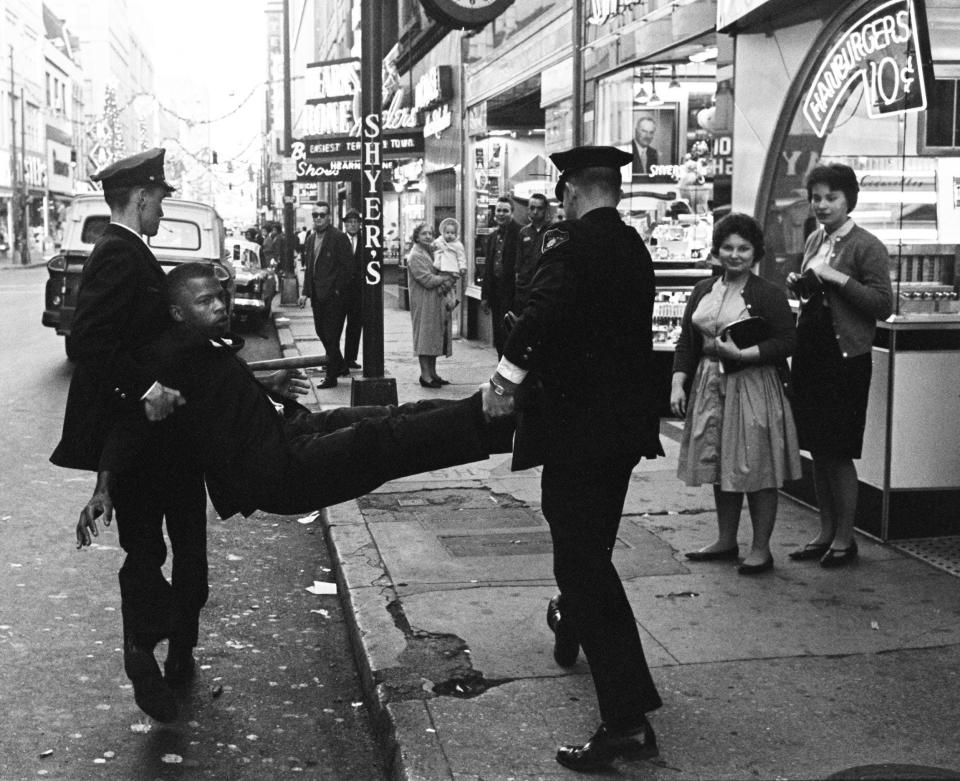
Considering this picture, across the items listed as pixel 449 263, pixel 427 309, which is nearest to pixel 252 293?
pixel 449 263

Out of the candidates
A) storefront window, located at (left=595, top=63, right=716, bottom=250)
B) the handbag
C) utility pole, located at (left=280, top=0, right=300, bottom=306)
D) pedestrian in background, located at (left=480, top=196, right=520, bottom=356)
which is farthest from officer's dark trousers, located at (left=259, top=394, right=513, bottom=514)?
utility pole, located at (left=280, top=0, right=300, bottom=306)

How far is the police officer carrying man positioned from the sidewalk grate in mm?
2726

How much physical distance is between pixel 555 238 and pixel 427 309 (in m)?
9.39

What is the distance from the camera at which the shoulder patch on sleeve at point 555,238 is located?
12.9ft

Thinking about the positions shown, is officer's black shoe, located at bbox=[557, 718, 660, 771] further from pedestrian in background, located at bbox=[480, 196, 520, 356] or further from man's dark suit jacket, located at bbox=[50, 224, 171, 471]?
pedestrian in background, located at bbox=[480, 196, 520, 356]

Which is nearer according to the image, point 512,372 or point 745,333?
point 512,372

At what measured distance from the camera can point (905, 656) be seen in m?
4.81

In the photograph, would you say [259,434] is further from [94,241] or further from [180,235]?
[180,235]

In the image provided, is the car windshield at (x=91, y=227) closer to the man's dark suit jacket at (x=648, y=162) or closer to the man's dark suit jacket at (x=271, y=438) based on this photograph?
the man's dark suit jacket at (x=648, y=162)

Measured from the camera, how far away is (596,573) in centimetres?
396

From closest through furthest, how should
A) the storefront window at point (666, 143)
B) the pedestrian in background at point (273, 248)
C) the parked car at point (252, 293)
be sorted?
the storefront window at point (666, 143) < the parked car at point (252, 293) < the pedestrian in background at point (273, 248)

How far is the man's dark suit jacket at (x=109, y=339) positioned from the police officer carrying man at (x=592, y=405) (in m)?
1.36

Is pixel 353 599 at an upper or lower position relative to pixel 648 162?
lower

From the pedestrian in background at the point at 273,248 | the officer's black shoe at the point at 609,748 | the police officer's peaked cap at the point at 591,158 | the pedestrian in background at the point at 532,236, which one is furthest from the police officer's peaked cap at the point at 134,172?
the pedestrian in background at the point at 273,248
